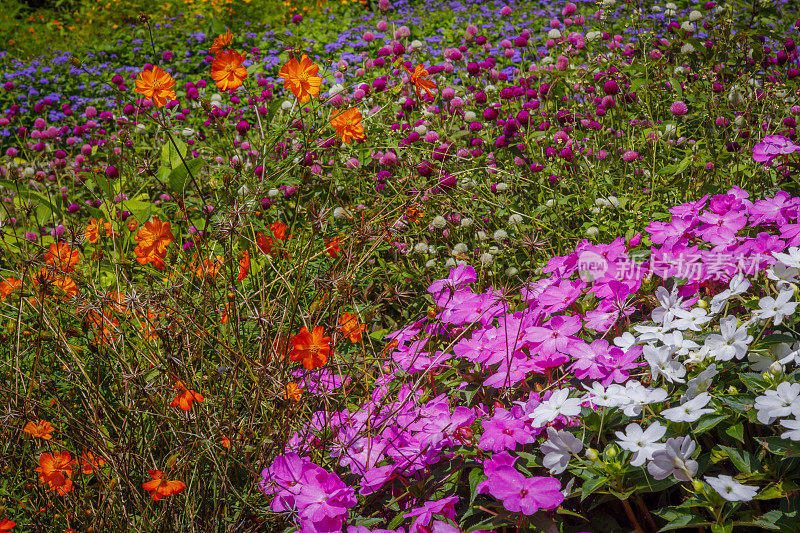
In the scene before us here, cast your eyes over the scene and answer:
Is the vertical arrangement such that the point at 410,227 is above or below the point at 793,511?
below

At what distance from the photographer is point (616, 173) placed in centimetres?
268

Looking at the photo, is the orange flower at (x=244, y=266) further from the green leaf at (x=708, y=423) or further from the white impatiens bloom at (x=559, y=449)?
the green leaf at (x=708, y=423)

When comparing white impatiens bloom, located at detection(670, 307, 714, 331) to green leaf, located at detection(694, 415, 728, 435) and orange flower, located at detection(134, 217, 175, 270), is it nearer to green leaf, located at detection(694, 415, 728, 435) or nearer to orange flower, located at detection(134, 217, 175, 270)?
green leaf, located at detection(694, 415, 728, 435)

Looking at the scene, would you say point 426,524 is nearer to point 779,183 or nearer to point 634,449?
point 634,449

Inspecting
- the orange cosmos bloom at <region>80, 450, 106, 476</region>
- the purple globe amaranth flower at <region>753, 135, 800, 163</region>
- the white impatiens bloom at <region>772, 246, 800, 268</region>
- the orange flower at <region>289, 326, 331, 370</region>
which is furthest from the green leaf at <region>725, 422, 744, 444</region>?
the orange cosmos bloom at <region>80, 450, 106, 476</region>

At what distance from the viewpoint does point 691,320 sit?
1.26m

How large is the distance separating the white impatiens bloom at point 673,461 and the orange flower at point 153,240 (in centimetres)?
134

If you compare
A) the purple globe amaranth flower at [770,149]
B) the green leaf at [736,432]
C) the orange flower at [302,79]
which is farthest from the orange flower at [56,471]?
the purple globe amaranth flower at [770,149]

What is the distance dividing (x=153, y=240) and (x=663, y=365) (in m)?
1.32

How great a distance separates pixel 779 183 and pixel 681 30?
0.76 metres

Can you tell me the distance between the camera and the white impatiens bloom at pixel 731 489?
3.14ft

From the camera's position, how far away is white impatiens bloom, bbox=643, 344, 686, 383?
1139mm

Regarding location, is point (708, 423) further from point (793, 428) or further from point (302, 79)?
point (302, 79)

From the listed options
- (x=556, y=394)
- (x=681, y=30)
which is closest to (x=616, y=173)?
(x=681, y=30)
